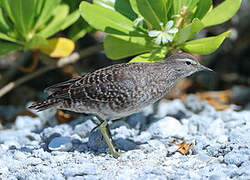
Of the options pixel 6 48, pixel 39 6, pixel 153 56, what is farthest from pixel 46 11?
pixel 153 56

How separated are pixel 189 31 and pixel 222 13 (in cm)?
43

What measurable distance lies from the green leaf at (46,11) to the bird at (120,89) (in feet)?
3.09

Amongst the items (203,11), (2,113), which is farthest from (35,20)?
(203,11)

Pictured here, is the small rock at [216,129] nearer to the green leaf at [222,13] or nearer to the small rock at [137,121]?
the small rock at [137,121]

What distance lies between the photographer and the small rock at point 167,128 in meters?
3.65

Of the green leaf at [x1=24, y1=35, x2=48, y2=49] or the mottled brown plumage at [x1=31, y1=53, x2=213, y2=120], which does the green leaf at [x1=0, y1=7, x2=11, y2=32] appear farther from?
the mottled brown plumage at [x1=31, y1=53, x2=213, y2=120]

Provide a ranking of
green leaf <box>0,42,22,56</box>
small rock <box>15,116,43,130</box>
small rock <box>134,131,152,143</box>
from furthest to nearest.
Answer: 1. small rock <box>15,116,43,130</box>
2. green leaf <box>0,42,22,56</box>
3. small rock <box>134,131,152,143</box>

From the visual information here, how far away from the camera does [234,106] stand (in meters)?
4.74

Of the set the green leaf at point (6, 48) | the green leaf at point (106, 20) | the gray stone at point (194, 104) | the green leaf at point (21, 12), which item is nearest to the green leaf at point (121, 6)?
the green leaf at point (106, 20)

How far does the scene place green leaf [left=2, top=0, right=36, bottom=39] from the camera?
3721mm

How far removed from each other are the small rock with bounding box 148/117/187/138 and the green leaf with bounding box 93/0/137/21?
3.43 ft

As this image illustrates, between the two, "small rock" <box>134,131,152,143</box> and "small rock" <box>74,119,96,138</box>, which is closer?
"small rock" <box>134,131,152,143</box>

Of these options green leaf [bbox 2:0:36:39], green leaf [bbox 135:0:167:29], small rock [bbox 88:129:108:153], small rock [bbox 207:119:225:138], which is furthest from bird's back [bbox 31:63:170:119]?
green leaf [bbox 2:0:36:39]

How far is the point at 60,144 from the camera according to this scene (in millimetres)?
3363
